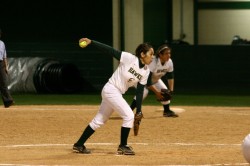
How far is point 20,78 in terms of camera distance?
91.5ft

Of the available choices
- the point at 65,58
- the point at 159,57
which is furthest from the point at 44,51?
the point at 159,57

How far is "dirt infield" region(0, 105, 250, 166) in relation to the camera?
43.5 feet

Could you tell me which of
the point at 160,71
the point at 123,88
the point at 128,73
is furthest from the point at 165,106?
the point at 128,73

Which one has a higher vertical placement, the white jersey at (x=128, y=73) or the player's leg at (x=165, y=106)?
the white jersey at (x=128, y=73)

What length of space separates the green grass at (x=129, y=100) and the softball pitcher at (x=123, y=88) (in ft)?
33.8

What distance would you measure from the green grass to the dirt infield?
156 centimetres

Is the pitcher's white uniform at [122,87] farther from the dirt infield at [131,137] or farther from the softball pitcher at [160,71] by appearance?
the softball pitcher at [160,71]

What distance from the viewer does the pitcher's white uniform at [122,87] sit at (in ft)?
44.9

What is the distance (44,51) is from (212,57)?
591cm

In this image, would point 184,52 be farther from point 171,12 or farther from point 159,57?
point 159,57

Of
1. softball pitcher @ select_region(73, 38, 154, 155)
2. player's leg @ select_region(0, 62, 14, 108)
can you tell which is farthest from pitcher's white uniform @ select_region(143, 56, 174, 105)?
softball pitcher @ select_region(73, 38, 154, 155)

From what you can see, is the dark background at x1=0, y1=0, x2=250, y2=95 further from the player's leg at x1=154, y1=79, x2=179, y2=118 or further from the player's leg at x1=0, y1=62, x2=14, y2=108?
the player's leg at x1=154, y1=79, x2=179, y2=118

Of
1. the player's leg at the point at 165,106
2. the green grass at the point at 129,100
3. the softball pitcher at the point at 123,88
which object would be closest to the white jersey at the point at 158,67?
the player's leg at the point at 165,106

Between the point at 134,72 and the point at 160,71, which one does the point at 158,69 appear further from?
the point at 134,72
